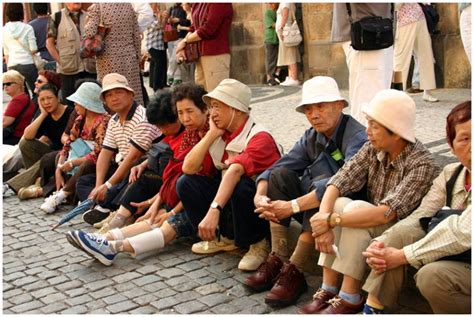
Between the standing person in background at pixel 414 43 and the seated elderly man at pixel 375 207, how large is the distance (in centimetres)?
514

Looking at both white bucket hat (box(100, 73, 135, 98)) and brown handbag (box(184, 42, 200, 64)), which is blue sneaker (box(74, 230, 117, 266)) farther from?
brown handbag (box(184, 42, 200, 64))

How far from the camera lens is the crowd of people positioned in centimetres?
389

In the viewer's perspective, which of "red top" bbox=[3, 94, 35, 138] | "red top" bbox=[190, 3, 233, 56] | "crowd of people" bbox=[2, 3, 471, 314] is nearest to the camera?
"crowd of people" bbox=[2, 3, 471, 314]

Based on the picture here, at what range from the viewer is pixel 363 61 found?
6312 millimetres

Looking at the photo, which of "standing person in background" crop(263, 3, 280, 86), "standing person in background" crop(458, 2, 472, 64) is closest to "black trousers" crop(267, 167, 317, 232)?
"standing person in background" crop(458, 2, 472, 64)

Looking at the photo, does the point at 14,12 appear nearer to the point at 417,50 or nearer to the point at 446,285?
the point at 417,50

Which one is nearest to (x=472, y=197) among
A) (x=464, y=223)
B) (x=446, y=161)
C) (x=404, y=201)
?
(x=464, y=223)

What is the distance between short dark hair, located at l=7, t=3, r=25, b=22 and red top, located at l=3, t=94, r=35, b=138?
7.71 feet

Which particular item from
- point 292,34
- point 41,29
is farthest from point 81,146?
point 292,34

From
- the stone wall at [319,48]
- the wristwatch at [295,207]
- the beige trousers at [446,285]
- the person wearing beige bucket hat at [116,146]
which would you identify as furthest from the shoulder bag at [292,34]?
the beige trousers at [446,285]

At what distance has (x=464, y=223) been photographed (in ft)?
12.0

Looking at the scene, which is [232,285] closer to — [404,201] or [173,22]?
[404,201]

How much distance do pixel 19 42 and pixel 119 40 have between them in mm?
2827

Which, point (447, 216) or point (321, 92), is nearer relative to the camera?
point (447, 216)
